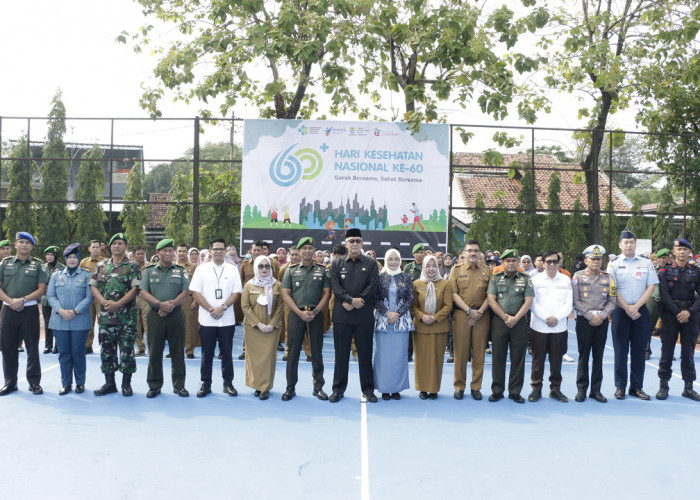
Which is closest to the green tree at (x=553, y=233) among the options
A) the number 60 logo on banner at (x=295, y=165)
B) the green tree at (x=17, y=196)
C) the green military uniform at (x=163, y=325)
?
the number 60 logo on banner at (x=295, y=165)

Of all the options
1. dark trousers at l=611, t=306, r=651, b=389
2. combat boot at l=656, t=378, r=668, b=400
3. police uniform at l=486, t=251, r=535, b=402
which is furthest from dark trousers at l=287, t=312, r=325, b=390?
combat boot at l=656, t=378, r=668, b=400

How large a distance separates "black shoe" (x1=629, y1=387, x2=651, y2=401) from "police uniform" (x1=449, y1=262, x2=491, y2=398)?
170cm

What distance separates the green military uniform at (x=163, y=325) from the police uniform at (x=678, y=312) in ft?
17.1

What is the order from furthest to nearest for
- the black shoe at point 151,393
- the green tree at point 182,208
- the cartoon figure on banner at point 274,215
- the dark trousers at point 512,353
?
the green tree at point 182,208
the cartoon figure on banner at point 274,215
the dark trousers at point 512,353
the black shoe at point 151,393

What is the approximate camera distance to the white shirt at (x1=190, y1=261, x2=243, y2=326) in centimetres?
666

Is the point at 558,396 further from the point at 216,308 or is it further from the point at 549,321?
the point at 216,308

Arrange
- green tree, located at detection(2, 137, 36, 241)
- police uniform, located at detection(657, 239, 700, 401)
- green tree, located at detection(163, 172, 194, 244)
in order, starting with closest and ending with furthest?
police uniform, located at detection(657, 239, 700, 401)
green tree, located at detection(2, 137, 36, 241)
green tree, located at detection(163, 172, 194, 244)

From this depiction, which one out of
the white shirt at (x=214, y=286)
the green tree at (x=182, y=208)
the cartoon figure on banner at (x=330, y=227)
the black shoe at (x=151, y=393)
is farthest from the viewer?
the green tree at (x=182, y=208)

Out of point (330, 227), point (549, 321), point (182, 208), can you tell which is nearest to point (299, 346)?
point (549, 321)

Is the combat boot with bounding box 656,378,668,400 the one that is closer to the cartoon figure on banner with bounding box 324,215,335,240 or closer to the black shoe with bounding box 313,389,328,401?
the black shoe with bounding box 313,389,328,401

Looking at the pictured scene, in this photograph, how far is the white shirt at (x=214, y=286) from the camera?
666 centimetres

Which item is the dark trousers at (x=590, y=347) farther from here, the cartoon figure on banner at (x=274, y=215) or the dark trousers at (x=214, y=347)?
the cartoon figure on banner at (x=274, y=215)

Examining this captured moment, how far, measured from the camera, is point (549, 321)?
6.52 m

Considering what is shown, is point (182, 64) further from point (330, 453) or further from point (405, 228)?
point (330, 453)
